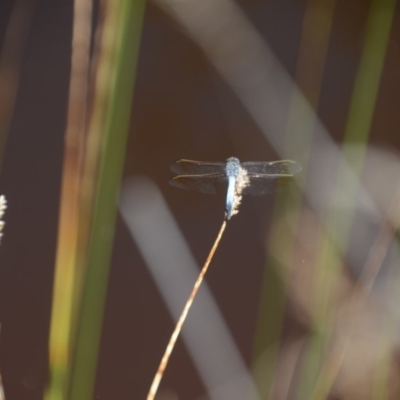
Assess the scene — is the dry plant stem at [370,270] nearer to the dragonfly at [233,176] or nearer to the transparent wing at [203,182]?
the dragonfly at [233,176]

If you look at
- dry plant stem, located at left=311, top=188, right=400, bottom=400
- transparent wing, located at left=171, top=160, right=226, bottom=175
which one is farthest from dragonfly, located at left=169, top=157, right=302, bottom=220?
dry plant stem, located at left=311, top=188, right=400, bottom=400

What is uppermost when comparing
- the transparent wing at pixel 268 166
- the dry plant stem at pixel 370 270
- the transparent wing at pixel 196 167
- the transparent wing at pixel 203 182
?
the transparent wing at pixel 268 166

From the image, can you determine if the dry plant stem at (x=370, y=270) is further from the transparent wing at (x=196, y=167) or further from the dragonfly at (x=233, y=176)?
the transparent wing at (x=196, y=167)

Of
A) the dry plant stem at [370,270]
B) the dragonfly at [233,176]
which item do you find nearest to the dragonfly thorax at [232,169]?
the dragonfly at [233,176]

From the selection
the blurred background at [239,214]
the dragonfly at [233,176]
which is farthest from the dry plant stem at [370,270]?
the dragonfly at [233,176]

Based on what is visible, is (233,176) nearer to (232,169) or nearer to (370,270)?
(232,169)

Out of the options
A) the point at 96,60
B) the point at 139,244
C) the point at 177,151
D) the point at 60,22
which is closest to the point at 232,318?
the point at 139,244

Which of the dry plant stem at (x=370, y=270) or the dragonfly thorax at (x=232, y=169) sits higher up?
the dragonfly thorax at (x=232, y=169)
